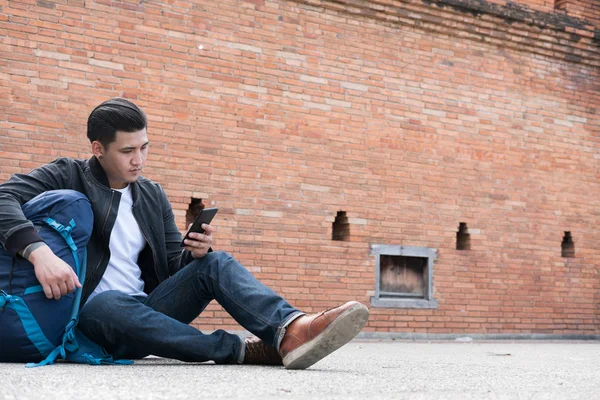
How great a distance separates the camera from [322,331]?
11.0 ft

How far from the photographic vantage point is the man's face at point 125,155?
387 cm

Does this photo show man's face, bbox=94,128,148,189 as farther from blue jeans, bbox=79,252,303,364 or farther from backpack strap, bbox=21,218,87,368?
blue jeans, bbox=79,252,303,364

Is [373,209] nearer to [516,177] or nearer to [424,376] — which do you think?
[516,177]

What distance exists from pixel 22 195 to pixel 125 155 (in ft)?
1.70

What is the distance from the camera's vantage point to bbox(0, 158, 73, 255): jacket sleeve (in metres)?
3.41

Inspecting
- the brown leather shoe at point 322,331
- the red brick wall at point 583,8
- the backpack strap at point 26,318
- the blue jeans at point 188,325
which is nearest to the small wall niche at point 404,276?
the red brick wall at point 583,8

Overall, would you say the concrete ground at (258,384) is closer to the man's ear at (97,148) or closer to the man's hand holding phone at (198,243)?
the man's hand holding phone at (198,243)

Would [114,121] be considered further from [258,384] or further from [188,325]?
[258,384]

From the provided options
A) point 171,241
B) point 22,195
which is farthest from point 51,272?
point 171,241

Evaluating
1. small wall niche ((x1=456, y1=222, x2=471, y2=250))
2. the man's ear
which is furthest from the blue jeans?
small wall niche ((x1=456, y1=222, x2=471, y2=250))

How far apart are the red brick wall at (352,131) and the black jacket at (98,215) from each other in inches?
165

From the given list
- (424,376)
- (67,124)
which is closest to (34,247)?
(424,376)

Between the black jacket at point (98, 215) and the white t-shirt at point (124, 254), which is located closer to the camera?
the black jacket at point (98, 215)

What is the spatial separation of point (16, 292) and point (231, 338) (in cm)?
101
